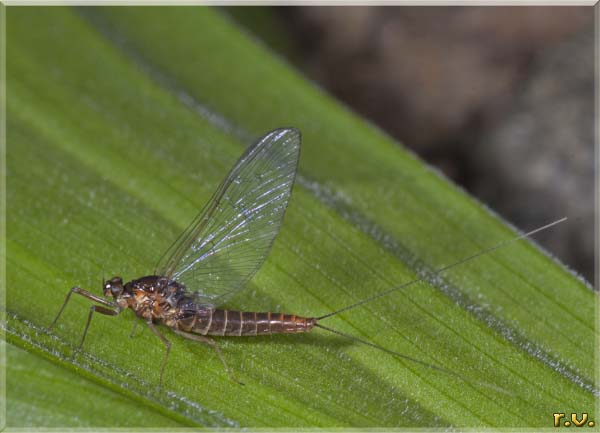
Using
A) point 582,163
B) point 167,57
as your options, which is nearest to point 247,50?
point 167,57

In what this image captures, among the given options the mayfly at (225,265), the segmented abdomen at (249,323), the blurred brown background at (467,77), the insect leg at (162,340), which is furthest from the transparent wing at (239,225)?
the blurred brown background at (467,77)

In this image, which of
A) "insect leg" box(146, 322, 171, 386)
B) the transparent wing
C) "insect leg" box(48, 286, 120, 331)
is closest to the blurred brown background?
the transparent wing

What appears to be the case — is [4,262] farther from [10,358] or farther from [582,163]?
[582,163]

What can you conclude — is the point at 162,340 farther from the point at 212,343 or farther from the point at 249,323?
the point at 249,323

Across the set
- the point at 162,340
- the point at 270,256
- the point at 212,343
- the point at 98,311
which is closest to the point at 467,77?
the point at 270,256

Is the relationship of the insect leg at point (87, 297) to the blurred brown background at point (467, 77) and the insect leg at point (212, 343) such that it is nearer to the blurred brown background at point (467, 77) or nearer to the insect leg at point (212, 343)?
the insect leg at point (212, 343)

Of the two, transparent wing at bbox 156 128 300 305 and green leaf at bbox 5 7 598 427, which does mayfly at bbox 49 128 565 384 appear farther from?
green leaf at bbox 5 7 598 427
